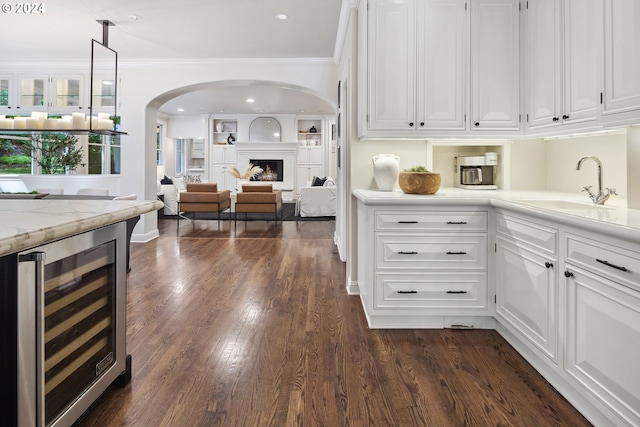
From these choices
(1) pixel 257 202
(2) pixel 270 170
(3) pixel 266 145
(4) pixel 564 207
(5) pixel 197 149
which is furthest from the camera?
(5) pixel 197 149

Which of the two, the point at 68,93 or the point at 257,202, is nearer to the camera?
the point at 68,93

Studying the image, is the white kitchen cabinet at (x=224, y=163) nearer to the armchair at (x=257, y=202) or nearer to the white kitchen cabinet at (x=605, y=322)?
the armchair at (x=257, y=202)

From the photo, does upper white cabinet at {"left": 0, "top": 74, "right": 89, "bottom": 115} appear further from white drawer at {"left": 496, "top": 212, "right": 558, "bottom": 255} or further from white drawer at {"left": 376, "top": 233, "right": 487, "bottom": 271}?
white drawer at {"left": 496, "top": 212, "right": 558, "bottom": 255}

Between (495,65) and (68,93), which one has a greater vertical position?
(68,93)

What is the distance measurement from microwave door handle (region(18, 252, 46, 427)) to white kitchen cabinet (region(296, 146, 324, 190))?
11.1 metres

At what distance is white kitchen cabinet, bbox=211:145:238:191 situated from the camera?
40.3 ft

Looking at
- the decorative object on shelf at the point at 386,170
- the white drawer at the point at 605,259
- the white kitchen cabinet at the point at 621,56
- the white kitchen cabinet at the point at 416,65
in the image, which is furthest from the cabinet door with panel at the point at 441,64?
the white drawer at the point at 605,259

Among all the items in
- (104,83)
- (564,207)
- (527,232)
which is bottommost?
(527,232)

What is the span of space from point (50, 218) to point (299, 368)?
52.6 inches

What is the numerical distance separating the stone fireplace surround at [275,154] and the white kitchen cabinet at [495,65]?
949 centimetres

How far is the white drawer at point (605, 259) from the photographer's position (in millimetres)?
1392

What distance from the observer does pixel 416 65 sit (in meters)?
2.92

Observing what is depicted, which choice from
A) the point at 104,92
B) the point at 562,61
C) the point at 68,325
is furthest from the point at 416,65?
the point at 104,92

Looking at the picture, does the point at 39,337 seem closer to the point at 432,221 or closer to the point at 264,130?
the point at 432,221
